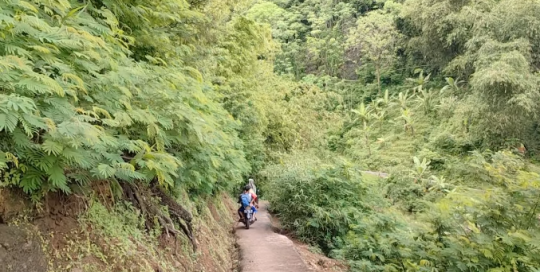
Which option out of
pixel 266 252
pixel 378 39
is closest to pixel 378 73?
pixel 378 39

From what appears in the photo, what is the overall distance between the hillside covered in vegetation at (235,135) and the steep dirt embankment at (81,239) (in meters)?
0.03

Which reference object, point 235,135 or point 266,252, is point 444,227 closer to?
point 266,252

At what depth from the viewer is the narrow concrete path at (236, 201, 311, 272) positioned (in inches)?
297

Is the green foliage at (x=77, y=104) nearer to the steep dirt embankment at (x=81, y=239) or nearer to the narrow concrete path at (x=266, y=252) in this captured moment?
the steep dirt embankment at (x=81, y=239)


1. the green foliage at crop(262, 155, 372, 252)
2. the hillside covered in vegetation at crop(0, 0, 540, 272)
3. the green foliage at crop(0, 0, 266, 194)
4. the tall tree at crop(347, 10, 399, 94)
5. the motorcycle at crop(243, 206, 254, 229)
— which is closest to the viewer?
the green foliage at crop(0, 0, 266, 194)

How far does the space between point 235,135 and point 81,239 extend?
26.7ft

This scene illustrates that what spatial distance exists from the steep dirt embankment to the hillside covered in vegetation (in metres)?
0.03

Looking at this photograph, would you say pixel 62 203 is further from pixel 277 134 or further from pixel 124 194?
pixel 277 134

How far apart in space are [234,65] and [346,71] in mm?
30307

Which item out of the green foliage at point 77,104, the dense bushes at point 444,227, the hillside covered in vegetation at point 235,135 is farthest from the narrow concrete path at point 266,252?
the green foliage at point 77,104

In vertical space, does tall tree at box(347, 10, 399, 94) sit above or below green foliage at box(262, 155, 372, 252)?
above

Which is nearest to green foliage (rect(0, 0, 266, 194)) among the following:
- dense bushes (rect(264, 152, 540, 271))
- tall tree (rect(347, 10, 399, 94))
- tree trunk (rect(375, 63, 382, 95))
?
dense bushes (rect(264, 152, 540, 271))

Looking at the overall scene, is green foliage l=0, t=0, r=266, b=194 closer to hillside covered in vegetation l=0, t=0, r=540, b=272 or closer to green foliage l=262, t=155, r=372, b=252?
hillside covered in vegetation l=0, t=0, r=540, b=272

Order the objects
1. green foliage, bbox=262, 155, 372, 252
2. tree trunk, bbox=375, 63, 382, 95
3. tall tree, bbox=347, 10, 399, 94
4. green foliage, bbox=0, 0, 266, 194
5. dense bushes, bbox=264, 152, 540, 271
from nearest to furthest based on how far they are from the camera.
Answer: green foliage, bbox=0, 0, 266, 194
dense bushes, bbox=264, 152, 540, 271
green foliage, bbox=262, 155, 372, 252
tall tree, bbox=347, 10, 399, 94
tree trunk, bbox=375, 63, 382, 95
